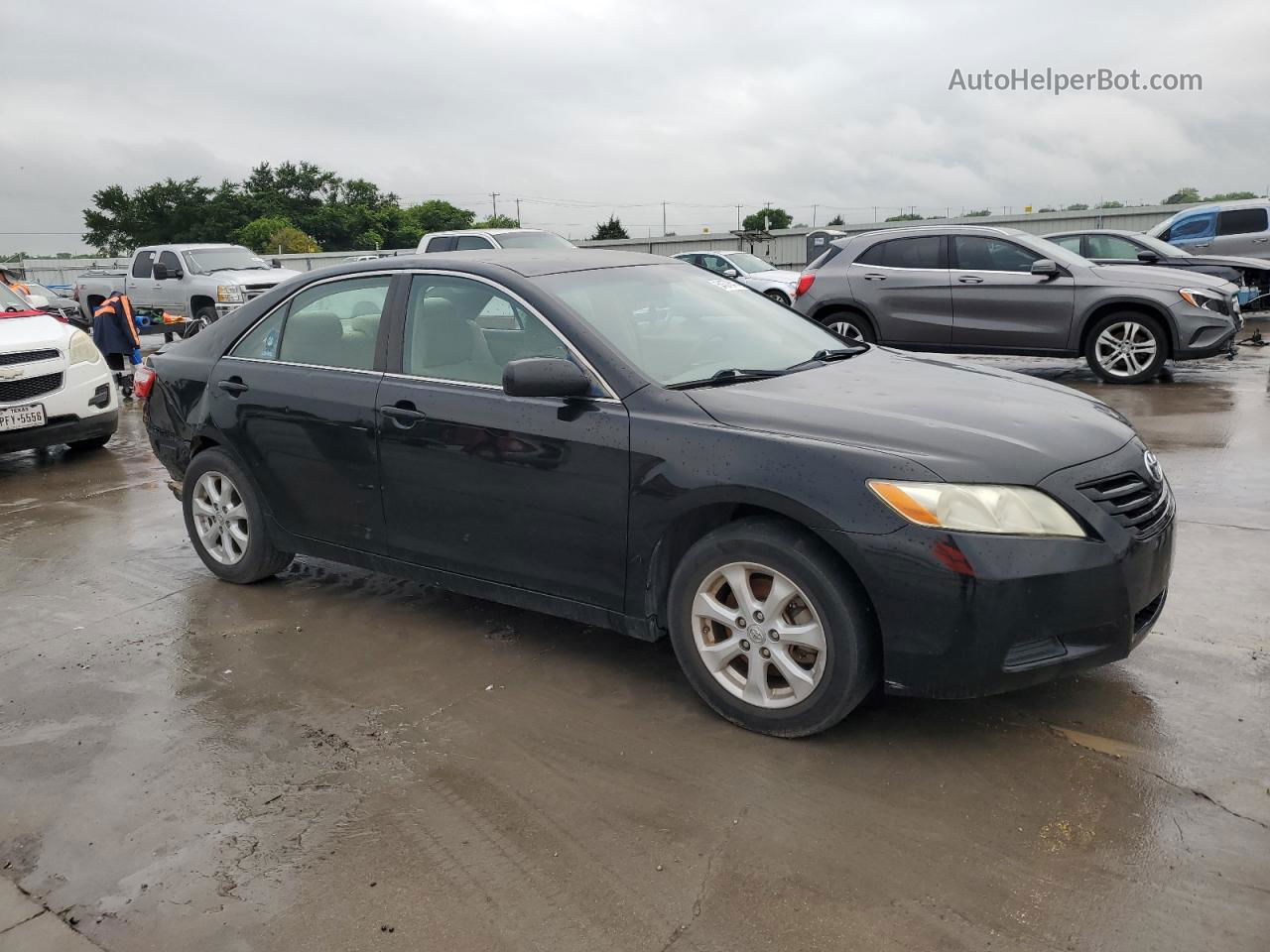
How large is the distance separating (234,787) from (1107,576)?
281 centimetres

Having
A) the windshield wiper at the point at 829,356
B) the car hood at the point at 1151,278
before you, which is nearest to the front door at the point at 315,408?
the windshield wiper at the point at 829,356

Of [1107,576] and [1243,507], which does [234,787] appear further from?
[1243,507]

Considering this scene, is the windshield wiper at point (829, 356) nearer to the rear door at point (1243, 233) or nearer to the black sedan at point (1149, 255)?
the black sedan at point (1149, 255)

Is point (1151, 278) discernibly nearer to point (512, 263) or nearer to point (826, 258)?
point (826, 258)

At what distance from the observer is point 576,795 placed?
3232mm

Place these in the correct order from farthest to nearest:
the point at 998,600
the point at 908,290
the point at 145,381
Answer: the point at 908,290 → the point at 145,381 → the point at 998,600

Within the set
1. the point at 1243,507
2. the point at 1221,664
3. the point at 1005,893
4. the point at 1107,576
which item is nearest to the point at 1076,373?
the point at 1243,507

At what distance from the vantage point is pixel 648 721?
12.1 feet

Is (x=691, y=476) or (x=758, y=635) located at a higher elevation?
(x=691, y=476)

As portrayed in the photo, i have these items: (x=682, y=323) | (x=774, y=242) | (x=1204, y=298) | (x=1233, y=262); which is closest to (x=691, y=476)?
(x=682, y=323)

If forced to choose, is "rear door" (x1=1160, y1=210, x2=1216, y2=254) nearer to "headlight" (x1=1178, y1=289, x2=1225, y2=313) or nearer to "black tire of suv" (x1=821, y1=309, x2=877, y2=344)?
"headlight" (x1=1178, y1=289, x2=1225, y2=313)

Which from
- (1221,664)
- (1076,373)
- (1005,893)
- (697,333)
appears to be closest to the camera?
(1005,893)

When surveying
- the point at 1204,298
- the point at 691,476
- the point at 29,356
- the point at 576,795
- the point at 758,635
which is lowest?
the point at 576,795

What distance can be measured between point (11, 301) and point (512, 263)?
749 cm
